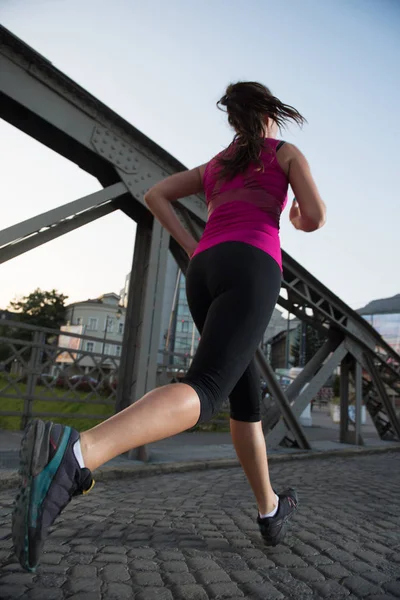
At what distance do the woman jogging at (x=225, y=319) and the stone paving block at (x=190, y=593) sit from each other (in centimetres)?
56

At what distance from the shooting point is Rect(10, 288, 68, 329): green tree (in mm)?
66688

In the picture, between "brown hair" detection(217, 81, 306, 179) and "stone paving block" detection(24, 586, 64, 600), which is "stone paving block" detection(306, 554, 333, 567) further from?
"brown hair" detection(217, 81, 306, 179)

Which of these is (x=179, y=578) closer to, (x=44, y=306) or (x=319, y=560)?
(x=319, y=560)

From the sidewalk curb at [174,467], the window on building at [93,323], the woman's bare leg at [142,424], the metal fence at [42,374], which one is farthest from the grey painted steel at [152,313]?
the window on building at [93,323]

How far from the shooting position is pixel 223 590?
166cm

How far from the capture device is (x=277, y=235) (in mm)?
2020

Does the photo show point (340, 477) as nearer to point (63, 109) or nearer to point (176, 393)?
point (176, 393)

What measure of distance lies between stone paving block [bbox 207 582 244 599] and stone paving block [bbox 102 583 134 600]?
0.29m

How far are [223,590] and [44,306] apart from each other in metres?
71.0

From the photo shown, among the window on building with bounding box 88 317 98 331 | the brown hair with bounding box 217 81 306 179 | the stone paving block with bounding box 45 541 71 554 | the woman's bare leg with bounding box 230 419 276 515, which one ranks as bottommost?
the stone paving block with bounding box 45 541 71 554

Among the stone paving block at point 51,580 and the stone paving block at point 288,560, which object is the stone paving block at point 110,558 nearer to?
the stone paving block at point 51,580

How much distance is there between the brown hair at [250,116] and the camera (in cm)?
204

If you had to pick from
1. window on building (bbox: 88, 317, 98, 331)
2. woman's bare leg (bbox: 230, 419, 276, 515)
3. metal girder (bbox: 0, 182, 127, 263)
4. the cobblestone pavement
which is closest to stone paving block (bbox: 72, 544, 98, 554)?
the cobblestone pavement

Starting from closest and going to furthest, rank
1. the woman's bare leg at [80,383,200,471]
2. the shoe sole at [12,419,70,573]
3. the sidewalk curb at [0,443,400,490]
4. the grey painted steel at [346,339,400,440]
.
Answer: the shoe sole at [12,419,70,573] < the woman's bare leg at [80,383,200,471] < the sidewalk curb at [0,443,400,490] < the grey painted steel at [346,339,400,440]
